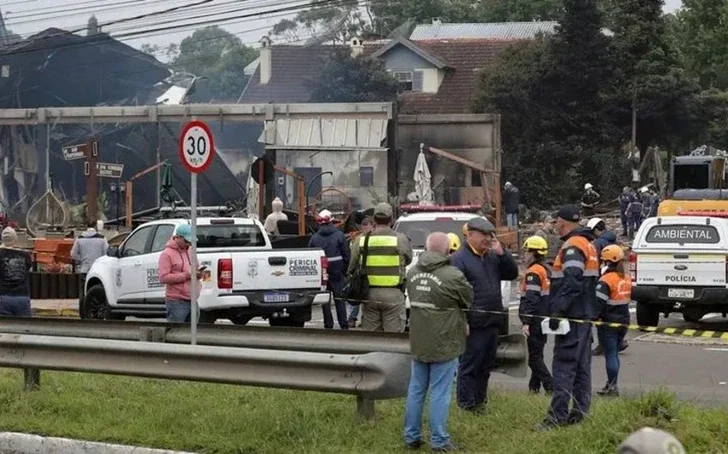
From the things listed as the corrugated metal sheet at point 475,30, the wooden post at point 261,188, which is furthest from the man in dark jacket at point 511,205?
the corrugated metal sheet at point 475,30

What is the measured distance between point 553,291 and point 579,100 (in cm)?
4064

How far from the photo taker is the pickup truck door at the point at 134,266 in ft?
63.8

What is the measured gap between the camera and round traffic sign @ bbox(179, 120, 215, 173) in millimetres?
13297

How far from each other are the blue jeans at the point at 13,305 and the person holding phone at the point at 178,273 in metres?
1.60

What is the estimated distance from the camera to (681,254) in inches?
809

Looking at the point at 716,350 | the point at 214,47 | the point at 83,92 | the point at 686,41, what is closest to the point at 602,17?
the point at 686,41

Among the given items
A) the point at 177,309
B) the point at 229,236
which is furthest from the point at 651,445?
the point at 229,236

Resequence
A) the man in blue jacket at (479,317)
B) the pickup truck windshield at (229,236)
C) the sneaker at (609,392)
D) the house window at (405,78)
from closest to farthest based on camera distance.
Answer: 1. the man in blue jacket at (479,317)
2. the sneaker at (609,392)
3. the pickup truck windshield at (229,236)
4. the house window at (405,78)

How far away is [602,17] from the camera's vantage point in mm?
50500

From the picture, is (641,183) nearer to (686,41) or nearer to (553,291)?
(686,41)

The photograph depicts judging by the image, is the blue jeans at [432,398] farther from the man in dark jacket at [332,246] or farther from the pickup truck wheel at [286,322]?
the pickup truck wheel at [286,322]

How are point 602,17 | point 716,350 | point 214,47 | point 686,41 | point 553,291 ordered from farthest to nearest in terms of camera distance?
point 214,47, point 686,41, point 602,17, point 716,350, point 553,291

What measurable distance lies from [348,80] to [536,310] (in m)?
42.3

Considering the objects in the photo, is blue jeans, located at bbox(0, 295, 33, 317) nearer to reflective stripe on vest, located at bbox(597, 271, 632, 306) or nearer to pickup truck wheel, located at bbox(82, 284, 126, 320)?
pickup truck wheel, located at bbox(82, 284, 126, 320)
